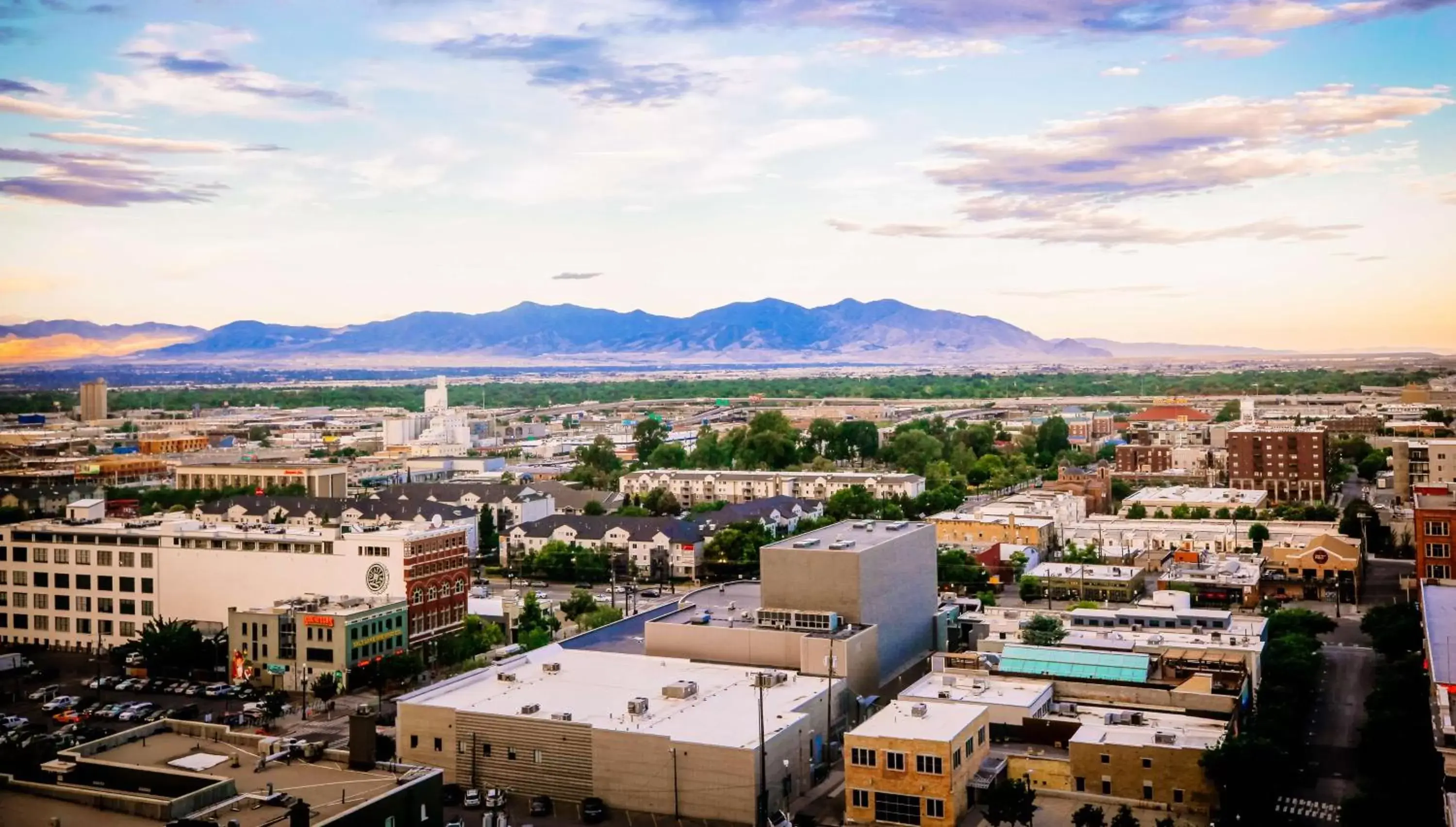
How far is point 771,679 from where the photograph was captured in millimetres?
18453

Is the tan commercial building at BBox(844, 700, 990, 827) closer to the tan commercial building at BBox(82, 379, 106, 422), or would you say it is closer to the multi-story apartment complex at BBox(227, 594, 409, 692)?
the multi-story apartment complex at BBox(227, 594, 409, 692)

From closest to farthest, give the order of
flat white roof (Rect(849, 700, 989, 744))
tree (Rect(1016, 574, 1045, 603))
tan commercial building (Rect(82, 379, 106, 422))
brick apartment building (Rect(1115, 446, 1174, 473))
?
flat white roof (Rect(849, 700, 989, 744))
tree (Rect(1016, 574, 1045, 603))
tan commercial building (Rect(82, 379, 106, 422))
brick apartment building (Rect(1115, 446, 1174, 473))

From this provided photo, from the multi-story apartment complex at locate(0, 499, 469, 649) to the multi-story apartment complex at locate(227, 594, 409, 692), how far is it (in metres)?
2.12

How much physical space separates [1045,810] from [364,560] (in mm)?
15257

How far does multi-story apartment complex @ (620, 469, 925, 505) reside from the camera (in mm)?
46156

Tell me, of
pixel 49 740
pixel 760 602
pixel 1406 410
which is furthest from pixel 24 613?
pixel 1406 410

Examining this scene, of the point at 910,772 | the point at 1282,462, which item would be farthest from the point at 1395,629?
the point at 1282,462

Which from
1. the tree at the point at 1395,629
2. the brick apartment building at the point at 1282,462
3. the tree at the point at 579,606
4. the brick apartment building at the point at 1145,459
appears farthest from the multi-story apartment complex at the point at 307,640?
the brick apartment building at the point at 1145,459

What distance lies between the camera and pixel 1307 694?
65.1 feet

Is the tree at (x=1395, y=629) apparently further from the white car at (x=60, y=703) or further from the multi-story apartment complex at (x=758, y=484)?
the white car at (x=60, y=703)

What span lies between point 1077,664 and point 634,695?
681 cm

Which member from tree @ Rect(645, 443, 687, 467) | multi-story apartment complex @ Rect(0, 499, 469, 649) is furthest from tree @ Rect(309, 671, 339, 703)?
tree @ Rect(645, 443, 687, 467)

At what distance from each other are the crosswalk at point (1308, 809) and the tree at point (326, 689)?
14861mm

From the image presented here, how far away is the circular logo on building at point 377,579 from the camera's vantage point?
2528 cm
